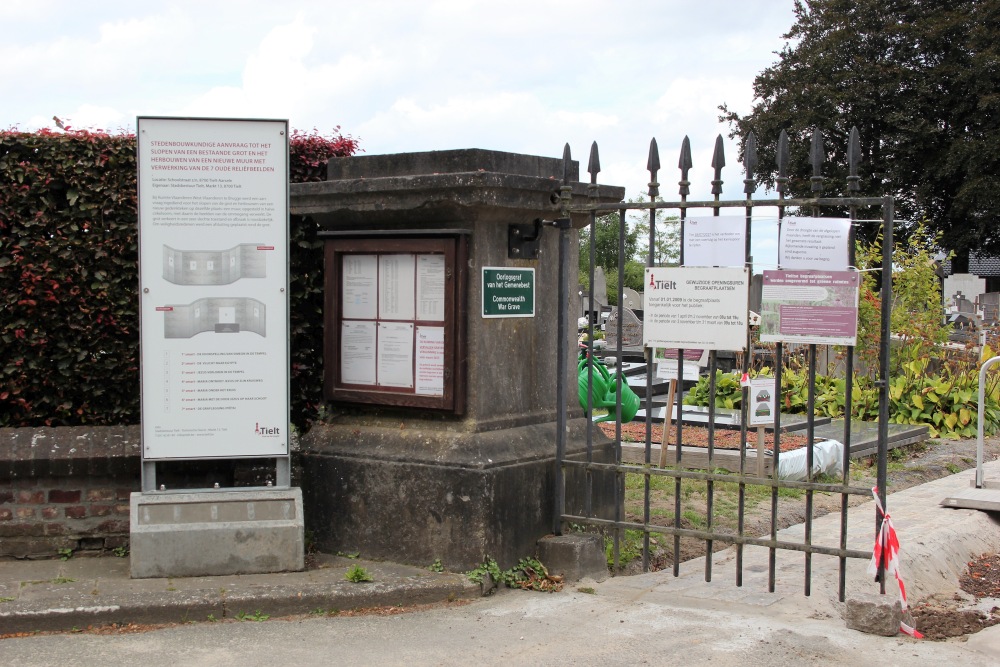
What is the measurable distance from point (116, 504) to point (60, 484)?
34 centimetres

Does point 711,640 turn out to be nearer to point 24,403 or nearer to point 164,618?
point 164,618

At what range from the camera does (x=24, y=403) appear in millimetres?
6051

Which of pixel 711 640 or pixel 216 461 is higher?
pixel 216 461

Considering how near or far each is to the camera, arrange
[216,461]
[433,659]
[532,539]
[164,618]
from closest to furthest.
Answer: [433,659], [164,618], [532,539], [216,461]

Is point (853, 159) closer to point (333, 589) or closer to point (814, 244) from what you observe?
point (814, 244)

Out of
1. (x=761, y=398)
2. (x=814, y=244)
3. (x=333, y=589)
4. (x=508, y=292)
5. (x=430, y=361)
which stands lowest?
(x=333, y=589)

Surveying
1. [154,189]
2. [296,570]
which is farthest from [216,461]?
[154,189]

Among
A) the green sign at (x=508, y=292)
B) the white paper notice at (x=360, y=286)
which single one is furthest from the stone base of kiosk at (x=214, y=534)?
the green sign at (x=508, y=292)

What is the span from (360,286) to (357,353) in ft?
1.35

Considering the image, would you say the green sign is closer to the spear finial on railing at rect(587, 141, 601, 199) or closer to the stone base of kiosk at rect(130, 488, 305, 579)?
the spear finial on railing at rect(587, 141, 601, 199)

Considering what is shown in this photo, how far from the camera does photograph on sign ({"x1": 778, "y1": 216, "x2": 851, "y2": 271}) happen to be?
4996mm

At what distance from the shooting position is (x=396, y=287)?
5.96m

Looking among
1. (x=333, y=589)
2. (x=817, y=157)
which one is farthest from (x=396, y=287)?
(x=817, y=157)

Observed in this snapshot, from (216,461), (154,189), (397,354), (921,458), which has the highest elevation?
(154,189)
